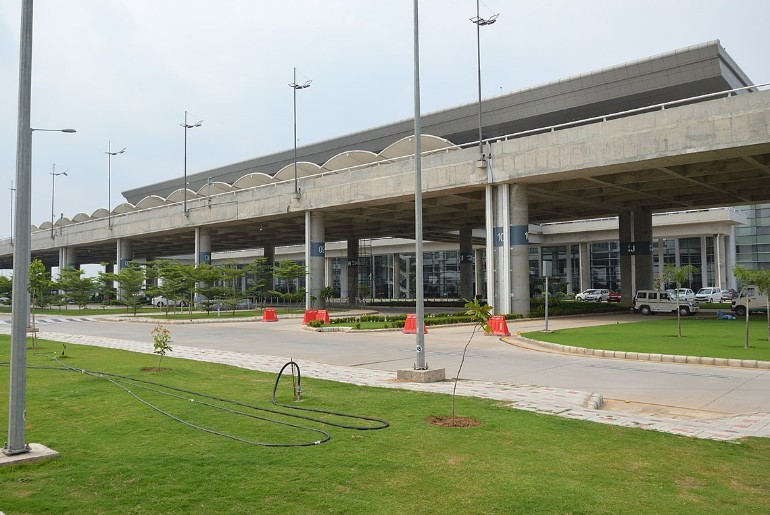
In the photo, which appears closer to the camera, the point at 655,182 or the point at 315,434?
the point at 315,434

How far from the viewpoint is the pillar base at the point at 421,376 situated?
12.9 m

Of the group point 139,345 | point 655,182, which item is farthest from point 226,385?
point 655,182

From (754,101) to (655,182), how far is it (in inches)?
529

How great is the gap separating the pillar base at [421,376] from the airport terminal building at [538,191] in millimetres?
18937

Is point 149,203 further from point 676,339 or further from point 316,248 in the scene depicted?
point 676,339

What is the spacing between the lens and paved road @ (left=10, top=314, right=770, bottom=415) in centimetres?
1138

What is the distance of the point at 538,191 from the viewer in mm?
36125

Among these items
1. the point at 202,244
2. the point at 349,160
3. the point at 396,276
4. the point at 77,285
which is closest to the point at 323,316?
the point at 349,160

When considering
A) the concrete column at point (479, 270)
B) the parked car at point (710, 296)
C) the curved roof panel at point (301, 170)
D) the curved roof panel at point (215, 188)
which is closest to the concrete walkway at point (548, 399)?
the curved roof panel at point (301, 170)

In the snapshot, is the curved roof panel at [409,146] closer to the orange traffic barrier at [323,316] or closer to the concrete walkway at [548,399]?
the orange traffic barrier at [323,316]

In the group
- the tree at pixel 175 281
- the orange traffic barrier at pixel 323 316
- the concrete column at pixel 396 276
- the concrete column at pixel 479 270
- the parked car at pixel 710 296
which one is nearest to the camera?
the orange traffic barrier at pixel 323 316

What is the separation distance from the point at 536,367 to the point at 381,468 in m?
10.2

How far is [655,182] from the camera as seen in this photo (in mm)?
38562

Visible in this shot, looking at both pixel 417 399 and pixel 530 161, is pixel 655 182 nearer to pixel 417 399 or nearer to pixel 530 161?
pixel 530 161
